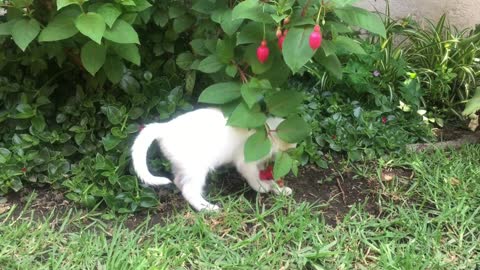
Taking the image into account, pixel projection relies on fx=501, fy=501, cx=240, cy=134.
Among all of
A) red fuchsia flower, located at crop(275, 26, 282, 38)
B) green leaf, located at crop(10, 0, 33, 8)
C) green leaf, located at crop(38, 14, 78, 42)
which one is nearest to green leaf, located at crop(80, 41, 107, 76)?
green leaf, located at crop(38, 14, 78, 42)

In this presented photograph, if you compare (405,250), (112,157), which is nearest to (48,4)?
(112,157)

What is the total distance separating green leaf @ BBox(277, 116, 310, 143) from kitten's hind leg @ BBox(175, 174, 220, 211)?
0.50 meters

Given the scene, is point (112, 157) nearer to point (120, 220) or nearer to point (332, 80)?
point (120, 220)

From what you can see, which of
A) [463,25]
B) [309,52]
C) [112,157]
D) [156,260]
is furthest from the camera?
[463,25]

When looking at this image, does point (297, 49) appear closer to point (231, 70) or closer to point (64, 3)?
point (231, 70)

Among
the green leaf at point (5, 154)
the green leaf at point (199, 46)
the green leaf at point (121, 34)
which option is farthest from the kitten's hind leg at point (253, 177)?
the green leaf at point (5, 154)

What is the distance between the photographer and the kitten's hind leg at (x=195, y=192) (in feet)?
8.83

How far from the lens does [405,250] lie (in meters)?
2.47

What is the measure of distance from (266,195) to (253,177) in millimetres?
148

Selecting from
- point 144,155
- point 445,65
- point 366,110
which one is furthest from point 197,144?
point 445,65

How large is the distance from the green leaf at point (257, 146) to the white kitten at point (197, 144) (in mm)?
101

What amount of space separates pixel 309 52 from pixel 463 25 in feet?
9.53

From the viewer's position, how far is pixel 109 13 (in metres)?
2.36

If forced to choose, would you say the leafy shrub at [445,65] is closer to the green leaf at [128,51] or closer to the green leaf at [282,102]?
the green leaf at [282,102]
